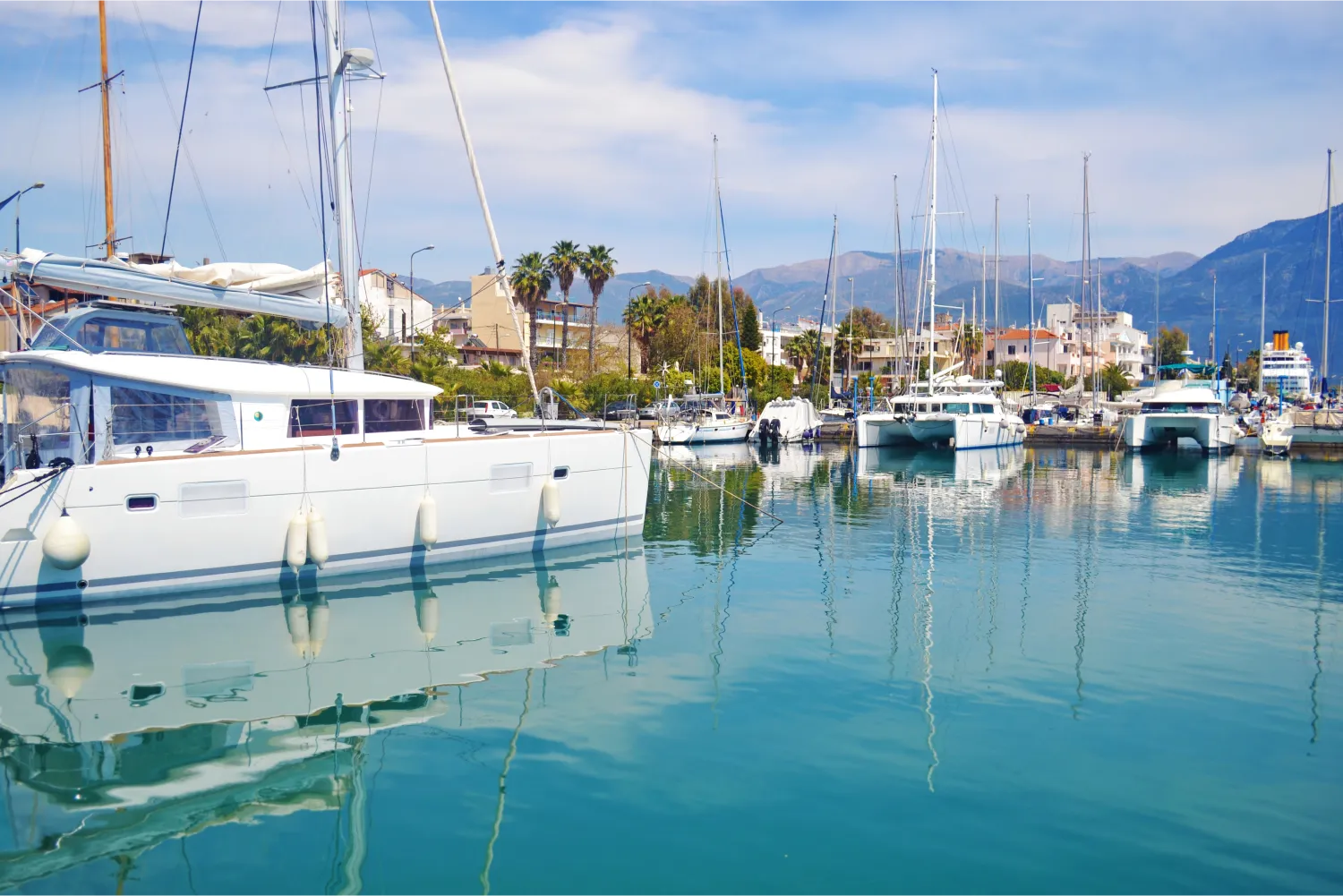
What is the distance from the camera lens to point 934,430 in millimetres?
44906

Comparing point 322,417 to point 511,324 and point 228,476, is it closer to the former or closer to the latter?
point 228,476

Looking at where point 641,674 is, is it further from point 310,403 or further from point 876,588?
point 310,403

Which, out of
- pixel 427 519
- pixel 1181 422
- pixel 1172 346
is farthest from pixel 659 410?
pixel 1172 346

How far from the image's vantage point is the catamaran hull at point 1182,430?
45875 millimetres

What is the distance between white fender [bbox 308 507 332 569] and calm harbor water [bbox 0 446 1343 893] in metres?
0.68

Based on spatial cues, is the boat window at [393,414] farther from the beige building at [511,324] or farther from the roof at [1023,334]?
the roof at [1023,334]

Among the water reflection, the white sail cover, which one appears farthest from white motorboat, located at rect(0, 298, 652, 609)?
the white sail cover

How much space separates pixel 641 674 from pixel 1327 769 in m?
6.22

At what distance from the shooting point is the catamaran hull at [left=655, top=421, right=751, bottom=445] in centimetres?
4684

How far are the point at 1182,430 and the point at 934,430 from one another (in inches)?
522

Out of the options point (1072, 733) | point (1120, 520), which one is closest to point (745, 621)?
point (1072, 733)

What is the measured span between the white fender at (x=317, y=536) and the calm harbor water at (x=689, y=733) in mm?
682

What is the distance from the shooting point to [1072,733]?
341 inches

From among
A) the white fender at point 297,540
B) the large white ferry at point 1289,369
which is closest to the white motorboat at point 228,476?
the white fender at point 297,540
